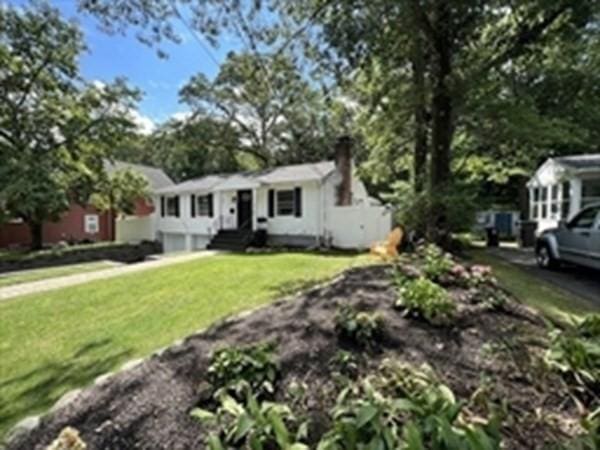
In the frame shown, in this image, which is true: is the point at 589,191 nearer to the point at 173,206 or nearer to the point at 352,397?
the point at 352,397

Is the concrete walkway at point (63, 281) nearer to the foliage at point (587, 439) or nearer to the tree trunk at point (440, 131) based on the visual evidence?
the tree trunk at point (440, 131)

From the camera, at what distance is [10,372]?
5.79m

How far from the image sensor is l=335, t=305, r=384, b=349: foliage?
396 cm

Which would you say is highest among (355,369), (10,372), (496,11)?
(496,11)

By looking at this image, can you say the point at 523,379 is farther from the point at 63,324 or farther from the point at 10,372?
→ the point at 63,324

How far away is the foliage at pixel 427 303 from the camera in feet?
14.7

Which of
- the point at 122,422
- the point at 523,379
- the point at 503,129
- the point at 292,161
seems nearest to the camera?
the point at 122,422

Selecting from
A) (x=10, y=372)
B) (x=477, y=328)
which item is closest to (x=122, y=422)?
(x=477, y=328)

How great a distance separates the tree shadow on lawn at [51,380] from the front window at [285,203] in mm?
12960

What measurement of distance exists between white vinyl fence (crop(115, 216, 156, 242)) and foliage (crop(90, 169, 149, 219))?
845mm

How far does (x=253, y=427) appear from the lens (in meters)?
2.59

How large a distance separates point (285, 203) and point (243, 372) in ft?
52.5

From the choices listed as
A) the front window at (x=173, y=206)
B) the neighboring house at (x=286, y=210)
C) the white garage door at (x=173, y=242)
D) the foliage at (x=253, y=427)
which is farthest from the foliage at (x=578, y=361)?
the front window at (x=173, y=206)

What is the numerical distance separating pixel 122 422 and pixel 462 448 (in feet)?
7.22
